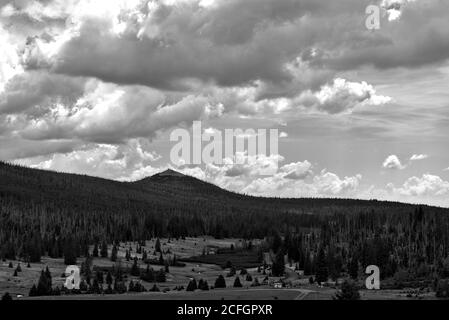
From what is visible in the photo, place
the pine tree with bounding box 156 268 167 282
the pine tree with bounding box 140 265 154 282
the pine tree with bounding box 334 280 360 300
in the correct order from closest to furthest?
1. the pine tree with bounding box 334 280 360 300
2. the pine tree with bounding box 140 265 154 282
3. the pine tree with bounding box 156 268 167 282

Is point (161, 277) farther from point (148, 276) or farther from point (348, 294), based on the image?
point (348, 294)

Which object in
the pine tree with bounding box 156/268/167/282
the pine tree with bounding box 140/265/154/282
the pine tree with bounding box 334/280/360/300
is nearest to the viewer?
the pine tree with bounding box 334/280/360/300

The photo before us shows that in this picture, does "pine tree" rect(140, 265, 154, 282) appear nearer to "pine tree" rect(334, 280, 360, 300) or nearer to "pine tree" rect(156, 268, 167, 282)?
"pine tree" rect(156, 268, 167, 282)

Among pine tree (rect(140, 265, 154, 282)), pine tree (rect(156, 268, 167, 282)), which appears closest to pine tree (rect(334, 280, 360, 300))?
pine tree (rect(156, 268, 167, 282))

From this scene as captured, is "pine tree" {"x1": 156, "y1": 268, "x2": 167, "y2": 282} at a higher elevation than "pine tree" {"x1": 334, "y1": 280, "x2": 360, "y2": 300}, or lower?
lower

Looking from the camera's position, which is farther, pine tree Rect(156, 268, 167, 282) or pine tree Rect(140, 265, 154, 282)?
pine tree Rect(156, 268, 167, 282)

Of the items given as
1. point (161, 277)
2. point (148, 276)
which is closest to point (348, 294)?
point (161, 277)

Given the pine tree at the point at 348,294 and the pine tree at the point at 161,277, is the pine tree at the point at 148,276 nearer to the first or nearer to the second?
the pine tree at the point at 161,277

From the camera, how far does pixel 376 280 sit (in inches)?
7411

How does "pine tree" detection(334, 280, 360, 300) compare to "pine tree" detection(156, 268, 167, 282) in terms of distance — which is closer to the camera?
"pine tree" detection(334, 280, 360, 300)
